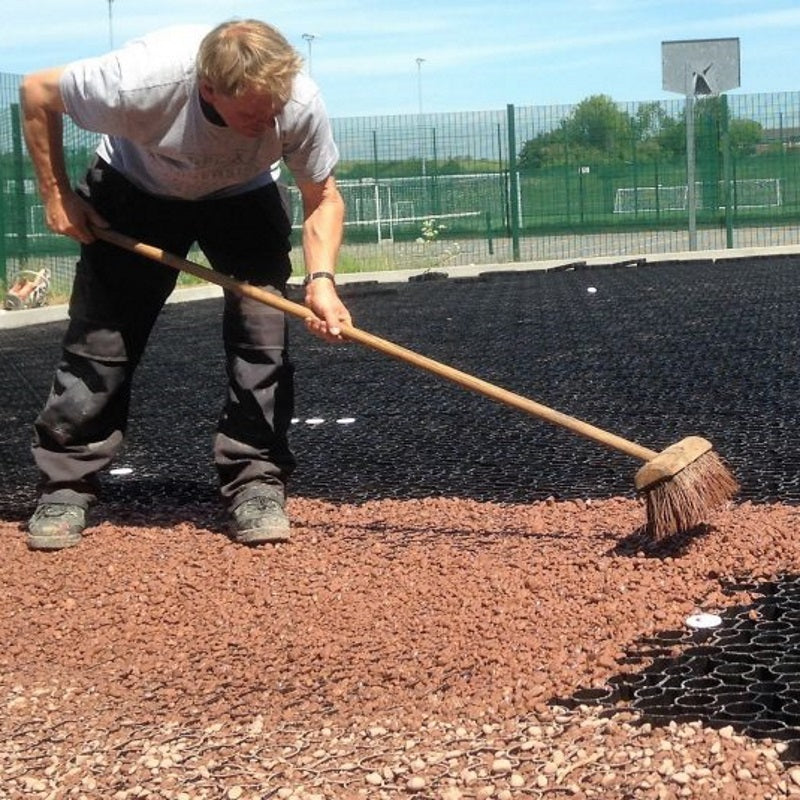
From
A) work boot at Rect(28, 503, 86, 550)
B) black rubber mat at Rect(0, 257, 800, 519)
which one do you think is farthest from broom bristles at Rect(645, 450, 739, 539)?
work boot at Rect(28, 503, 86, 550)

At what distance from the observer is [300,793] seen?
8.16ft

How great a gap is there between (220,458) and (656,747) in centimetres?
200

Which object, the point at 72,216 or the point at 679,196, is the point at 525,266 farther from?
the point at 72,216

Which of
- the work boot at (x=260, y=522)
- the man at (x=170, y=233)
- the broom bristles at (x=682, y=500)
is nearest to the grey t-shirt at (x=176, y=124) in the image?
the man at (x=170, y=233)

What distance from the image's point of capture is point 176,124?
3736mm

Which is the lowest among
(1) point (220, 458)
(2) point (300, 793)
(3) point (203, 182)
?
(2) point (300, 793)

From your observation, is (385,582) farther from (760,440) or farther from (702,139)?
(702,139)

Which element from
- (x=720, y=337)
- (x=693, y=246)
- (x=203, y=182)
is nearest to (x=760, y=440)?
(x=203, y=182)

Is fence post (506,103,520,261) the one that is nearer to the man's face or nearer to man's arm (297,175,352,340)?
man's arm (297,175,352,340)

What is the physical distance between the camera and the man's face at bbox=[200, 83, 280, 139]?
353 centimetres

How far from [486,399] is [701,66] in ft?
47.9

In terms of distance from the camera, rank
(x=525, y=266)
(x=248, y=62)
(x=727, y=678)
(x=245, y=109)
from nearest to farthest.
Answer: (x=727, y=678) → (x=248, y=62) → (x=245, y=109) → (x=525, y=266)

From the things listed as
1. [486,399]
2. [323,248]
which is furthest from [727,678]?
[486,399]

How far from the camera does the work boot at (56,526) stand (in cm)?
400
